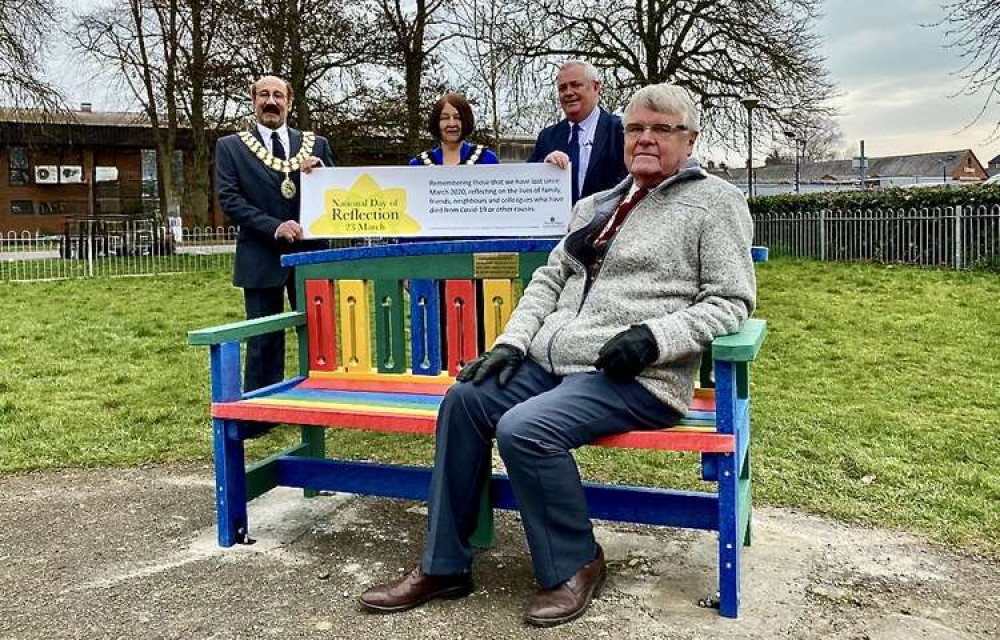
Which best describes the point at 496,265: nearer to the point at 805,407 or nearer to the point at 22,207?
the point at 805,407

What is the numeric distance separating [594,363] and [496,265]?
0.98 metres

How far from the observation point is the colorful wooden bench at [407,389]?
9.86 ft

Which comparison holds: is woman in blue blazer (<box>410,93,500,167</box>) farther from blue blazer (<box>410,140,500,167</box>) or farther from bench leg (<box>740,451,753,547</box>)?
bench leg (<box>740,451,753,547</box>)

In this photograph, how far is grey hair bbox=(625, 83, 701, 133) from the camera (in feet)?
10.5

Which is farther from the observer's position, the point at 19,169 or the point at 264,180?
the point at 19,169

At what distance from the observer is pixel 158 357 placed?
866 centimetres

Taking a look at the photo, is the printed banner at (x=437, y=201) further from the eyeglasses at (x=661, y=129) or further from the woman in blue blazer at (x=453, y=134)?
the eyeglasses at (x=661, y=129)

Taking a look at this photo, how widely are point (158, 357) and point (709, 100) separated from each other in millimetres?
15576

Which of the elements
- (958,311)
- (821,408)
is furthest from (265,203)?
(958,311)

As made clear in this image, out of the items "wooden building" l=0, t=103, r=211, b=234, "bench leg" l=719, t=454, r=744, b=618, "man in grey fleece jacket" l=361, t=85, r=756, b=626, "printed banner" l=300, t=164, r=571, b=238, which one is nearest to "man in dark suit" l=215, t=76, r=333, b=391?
"printed banner" l=300, t=164, r=571, b=238

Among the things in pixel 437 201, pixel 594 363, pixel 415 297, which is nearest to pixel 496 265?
pixel 415 297

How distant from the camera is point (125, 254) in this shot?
21.9 meters

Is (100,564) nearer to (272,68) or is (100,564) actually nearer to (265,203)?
(265,203)

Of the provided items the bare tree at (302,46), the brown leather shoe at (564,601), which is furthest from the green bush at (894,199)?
the brown leather shoe at (564,601)
